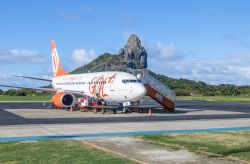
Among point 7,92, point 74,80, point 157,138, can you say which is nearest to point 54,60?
point 74,80

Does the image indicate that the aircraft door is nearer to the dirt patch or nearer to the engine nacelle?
the engine nacelle

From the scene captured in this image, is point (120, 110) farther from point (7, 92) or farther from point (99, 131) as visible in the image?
point (7, 92)

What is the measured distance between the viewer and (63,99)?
123ft

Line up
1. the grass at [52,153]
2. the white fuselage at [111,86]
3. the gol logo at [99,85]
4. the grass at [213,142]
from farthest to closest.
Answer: the gol logo at [99,85], the white fuselage at [111,86], the grass at [213,142], the grass at [52,153]

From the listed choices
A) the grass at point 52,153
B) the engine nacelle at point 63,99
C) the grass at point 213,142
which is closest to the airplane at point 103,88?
the engine nacelle at point 63,99

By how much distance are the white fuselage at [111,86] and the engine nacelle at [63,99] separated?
1.91 metres

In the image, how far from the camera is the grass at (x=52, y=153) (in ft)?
38.0

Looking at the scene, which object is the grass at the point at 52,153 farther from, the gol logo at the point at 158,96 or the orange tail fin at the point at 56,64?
the orange tail fin at the point at 56,64

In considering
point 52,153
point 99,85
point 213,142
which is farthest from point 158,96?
point 52,153

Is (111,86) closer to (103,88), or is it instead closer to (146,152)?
(103,88)

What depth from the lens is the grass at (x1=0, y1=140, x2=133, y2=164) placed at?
11.6 m

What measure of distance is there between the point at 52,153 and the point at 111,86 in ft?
74.1

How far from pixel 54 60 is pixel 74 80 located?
10.7 m

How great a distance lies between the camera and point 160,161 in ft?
37.9
